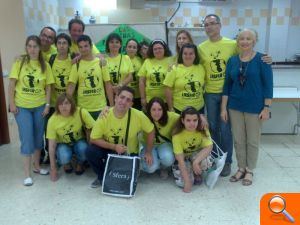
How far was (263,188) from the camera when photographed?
101 inches

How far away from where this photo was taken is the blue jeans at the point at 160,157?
8.53 ft

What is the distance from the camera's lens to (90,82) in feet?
8.84

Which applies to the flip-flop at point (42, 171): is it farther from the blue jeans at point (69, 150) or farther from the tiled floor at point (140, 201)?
the blue jeans at point (69, 150)

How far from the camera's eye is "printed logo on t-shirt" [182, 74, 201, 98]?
103 inches

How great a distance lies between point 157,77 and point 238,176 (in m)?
1.13

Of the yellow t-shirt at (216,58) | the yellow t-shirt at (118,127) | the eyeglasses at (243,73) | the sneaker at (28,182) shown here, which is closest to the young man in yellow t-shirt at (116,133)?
the yellow t-shirt at (118,127)

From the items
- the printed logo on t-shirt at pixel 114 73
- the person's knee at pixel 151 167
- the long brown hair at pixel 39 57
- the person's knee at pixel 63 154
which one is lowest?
the person's knee at pixel 151 167

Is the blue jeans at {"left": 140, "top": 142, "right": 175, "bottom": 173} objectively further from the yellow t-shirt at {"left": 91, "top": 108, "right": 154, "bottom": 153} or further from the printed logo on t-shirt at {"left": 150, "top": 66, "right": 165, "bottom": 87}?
the printed logo on t-shirt at {"left": 150, "top": 66, "right": 165, "bottom": 87}

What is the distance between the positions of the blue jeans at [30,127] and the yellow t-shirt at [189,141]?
116 centimetres

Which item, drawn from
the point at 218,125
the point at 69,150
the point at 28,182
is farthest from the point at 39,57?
the point at 218,125

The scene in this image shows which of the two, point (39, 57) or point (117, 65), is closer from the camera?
point (39, 57)

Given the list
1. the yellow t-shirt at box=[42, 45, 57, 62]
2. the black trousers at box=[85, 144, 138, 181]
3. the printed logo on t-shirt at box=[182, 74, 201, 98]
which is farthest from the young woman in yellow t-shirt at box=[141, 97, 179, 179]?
the yellow t-shirt at box=[42, 45, 57, 62]

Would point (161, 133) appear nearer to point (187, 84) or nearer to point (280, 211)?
point (187, 84)

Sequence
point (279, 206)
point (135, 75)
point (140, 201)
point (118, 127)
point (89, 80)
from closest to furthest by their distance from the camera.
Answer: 1. point (279, 206)
2. point (140, 201)
3. point (118, 127)
4. point (89, 80)
5. point (135, 75)
